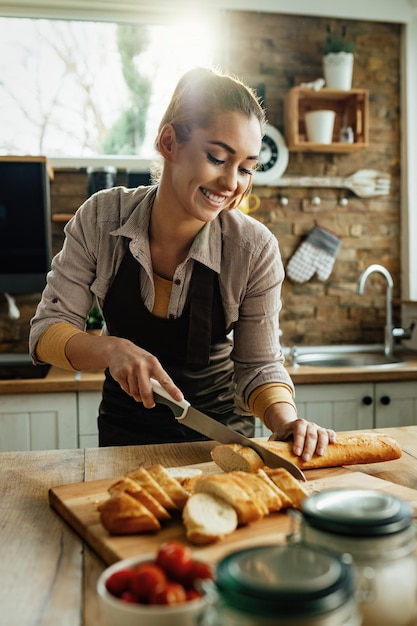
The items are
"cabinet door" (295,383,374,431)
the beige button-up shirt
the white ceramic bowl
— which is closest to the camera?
the white ceramic bowl

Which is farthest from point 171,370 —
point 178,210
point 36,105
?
point 36,105

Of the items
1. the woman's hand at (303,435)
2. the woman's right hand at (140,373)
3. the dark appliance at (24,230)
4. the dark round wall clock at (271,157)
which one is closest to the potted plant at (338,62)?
the dark round wall clock at (271,157)

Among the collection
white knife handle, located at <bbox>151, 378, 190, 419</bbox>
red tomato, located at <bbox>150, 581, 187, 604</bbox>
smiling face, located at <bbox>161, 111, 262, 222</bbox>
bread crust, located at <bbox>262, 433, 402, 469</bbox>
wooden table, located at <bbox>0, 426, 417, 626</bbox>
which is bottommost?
wooden table, located at <bbox>0, 426, 417, 626</bbox>

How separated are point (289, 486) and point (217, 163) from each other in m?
0.82

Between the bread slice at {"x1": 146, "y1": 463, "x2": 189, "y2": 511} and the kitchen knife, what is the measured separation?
0.71 feet

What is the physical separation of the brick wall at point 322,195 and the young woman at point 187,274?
1.78 meters

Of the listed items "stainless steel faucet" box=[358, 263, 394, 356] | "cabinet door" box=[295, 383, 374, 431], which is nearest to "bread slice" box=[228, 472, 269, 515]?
"cabinet door" box=[295, 383, 374, 431]

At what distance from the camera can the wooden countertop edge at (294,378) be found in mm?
2807

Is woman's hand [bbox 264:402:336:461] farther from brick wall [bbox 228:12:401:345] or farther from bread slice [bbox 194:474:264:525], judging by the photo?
brick wall [bbox 228:12:401:345]

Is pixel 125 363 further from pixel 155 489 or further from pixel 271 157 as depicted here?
pixel 271 157

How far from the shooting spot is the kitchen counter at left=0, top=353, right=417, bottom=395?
281 centimetres

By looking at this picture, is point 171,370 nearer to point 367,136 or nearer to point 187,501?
point 187,501

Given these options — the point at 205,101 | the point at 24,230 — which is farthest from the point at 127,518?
the point at 24,230

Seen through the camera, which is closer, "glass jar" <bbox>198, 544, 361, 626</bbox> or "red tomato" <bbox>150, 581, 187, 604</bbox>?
"glass jar" <bbox>198, 544, 361, 626</bbox>
